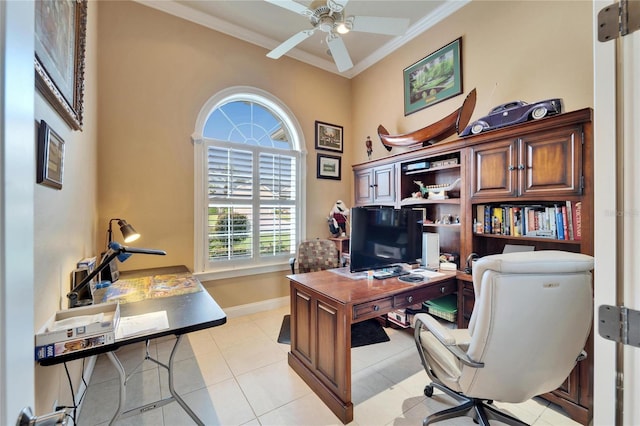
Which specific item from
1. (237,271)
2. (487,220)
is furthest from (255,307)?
(487,220)

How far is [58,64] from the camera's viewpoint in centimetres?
142

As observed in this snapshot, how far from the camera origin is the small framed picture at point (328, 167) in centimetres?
414

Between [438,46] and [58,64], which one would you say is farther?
[438,46]

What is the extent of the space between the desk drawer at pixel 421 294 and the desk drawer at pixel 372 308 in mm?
73

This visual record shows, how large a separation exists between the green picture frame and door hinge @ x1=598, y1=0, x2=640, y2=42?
243 centimetres

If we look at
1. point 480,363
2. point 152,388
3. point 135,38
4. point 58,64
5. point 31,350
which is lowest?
point 152,388

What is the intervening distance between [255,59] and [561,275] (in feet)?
12.8

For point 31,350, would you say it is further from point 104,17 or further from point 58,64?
point 104,17

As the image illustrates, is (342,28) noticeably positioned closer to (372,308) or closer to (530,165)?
(530,165)

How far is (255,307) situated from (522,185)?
3243 mm

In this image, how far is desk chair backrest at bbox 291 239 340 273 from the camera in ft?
11.1

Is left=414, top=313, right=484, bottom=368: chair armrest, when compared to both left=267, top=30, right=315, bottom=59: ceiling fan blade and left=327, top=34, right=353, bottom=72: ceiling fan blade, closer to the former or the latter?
left=327, top=34, right=353, bottom=72: ceiling fan blade

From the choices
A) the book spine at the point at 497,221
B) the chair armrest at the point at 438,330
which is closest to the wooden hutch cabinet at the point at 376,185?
the book spine at the point at 497,221

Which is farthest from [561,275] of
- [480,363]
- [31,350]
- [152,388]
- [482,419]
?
[152,388]
